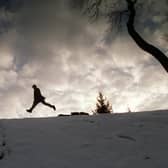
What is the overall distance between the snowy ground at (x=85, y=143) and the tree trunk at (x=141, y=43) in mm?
2626

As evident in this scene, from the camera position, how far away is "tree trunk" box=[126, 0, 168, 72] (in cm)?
1357

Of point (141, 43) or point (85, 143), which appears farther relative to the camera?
point (141, 43)

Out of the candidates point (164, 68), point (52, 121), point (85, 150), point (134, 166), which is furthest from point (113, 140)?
point (164, 68)

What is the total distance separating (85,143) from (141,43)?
21.6 feet

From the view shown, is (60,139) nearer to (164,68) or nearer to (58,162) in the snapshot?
(58,162)

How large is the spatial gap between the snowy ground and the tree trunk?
2626 mm

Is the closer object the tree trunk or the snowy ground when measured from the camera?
the snowy ground

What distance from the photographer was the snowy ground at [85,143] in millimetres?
8156

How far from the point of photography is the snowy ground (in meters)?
8.16

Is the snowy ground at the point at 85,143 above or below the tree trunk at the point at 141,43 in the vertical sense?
below

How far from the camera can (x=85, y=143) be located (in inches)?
382

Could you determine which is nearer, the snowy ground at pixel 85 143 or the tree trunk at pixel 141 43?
the snowy ground at pixel 85 143

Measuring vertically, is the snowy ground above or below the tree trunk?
below

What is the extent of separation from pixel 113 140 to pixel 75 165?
2.43 m
